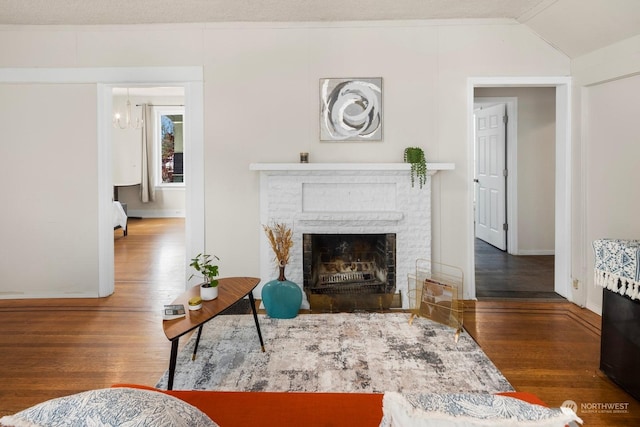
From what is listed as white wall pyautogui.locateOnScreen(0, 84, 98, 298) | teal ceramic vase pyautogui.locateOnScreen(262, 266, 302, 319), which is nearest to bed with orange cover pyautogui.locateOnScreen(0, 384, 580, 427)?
teal ceramic vase pyautogui.locateOnScreen(262, 266, 302, 319)

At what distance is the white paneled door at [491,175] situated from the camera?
6172mm

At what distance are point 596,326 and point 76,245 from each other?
466 cm

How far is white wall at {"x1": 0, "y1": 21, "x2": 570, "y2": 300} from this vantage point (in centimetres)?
407

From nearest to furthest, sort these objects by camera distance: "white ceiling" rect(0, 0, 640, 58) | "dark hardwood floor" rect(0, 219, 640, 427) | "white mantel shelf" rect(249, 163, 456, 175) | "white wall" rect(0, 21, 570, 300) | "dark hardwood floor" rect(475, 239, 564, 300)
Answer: "dark hardwood floor" rect(0, 219, 640, 427) < "white ceiling" rect(0, 0, 640, 58) < "white mantel shelf" rect(249, 163, 456, 175) < "white wall" rect(0, 21, 570, 300) < "dark hardwood floor" rect(475, 239, 564, 300)

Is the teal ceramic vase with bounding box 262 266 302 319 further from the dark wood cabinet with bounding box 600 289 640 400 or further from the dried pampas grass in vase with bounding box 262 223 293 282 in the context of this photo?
the dark wood cabinet with bounding box 600 289 640 400

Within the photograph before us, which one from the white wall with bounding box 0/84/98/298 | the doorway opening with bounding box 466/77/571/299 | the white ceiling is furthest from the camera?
the doorway opening with bounding box 466/77/571/299

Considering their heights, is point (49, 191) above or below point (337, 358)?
above

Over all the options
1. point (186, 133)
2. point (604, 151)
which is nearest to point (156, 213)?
point (186, 133)

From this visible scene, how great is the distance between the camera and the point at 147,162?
9805mm

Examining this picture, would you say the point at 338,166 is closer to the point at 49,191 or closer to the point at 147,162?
the point at 49,191

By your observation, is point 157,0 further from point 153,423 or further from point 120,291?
point 153,423

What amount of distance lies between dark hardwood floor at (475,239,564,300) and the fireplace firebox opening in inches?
39.8

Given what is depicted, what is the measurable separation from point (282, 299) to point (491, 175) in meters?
4.22

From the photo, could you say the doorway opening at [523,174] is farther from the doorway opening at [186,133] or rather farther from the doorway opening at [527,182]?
the doorway opening at [186,133]
